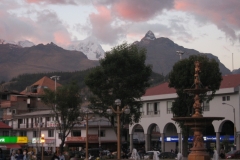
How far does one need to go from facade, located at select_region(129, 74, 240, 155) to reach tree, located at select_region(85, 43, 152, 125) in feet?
52.0

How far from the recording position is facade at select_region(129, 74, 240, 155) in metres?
73.4

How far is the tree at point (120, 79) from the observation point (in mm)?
62219

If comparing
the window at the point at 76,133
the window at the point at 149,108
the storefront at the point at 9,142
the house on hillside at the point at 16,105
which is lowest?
the storefront at the point at 9,142

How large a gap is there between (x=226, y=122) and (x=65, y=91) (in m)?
25.2

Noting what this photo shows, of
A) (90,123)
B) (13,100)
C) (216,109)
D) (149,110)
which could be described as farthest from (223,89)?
(13,100)

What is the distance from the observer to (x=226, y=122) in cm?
7931

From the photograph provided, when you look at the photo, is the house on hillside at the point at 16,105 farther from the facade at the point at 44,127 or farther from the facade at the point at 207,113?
the facade at the point at 207,113

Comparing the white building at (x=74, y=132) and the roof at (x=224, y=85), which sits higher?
the roof at (x=224, y=85)

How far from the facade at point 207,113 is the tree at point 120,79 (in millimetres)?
15851

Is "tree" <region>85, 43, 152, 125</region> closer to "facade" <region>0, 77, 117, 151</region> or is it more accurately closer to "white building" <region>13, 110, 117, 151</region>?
"facade" <region>0, 77, 117, 151</region>

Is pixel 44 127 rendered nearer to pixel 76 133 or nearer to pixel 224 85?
pixel 76 133

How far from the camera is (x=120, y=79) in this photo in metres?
62.2

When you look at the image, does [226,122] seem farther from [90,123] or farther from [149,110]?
[90,123]

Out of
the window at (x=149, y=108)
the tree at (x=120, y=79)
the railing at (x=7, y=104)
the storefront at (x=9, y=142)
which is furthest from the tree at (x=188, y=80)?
Answer: the railing at (x=7, y=104)
